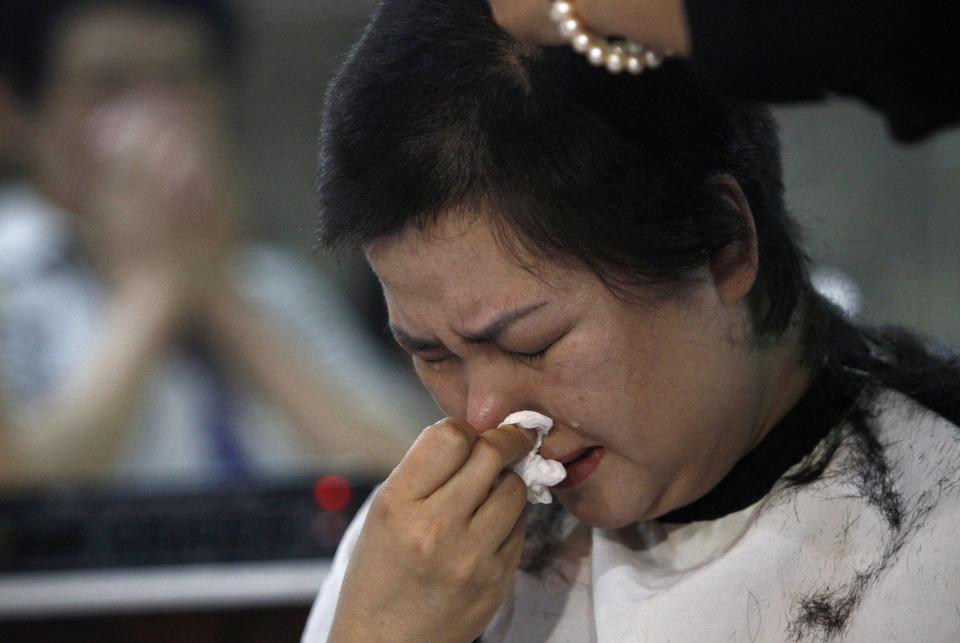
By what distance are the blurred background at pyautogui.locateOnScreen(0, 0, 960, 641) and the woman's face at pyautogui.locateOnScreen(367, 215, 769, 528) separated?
1.16m

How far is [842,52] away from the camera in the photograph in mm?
750

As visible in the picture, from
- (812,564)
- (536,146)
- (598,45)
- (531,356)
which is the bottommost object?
(812,564)

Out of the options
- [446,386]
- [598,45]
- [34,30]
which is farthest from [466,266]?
[34,30]

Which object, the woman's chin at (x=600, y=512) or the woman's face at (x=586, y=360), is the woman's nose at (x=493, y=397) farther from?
the woman's chin at (x=600, y=512)

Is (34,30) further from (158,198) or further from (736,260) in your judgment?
(736,260)

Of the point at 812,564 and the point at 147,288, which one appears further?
the point at 147,288

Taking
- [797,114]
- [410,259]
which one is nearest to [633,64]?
[410,259]

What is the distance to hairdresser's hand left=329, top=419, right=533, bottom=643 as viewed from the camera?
3.71 feet

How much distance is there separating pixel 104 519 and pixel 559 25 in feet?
5.85

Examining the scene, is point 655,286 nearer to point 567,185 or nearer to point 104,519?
point 567,185

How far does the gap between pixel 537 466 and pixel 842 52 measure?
0.53m

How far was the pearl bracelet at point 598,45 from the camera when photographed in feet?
2.74

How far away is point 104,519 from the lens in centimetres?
235

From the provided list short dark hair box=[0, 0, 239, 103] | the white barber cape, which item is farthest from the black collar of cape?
short dark hair box=[0, 0, 239, 103]
